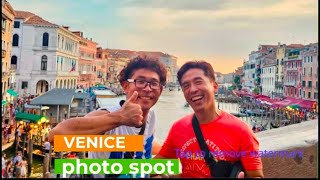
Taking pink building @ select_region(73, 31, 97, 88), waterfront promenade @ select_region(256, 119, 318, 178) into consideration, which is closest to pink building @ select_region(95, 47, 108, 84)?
pink building @ select_region(73, 31, 97, 88)

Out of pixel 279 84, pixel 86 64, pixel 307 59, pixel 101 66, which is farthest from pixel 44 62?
pixel 279 84

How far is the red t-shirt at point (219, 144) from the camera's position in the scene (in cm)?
119

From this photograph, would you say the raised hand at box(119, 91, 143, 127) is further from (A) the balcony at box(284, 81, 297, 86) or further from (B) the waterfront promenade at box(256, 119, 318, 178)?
(A) the balcony at box(284, 81, 297, 86)

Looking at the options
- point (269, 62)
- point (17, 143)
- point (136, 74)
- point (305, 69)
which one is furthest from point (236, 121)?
point (269, 62)

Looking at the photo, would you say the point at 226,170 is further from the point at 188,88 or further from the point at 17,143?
the point at 17,143

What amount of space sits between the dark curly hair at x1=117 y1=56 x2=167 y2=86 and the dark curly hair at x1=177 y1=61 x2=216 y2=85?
2.6 inches

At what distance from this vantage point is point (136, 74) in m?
1.28

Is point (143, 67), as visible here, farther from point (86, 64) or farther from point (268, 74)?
point (268, 74)

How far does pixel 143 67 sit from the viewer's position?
1290 millimetres

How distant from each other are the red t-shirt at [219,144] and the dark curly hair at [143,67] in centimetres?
21

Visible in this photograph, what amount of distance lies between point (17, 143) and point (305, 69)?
14.7m

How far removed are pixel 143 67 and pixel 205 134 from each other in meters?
0.35

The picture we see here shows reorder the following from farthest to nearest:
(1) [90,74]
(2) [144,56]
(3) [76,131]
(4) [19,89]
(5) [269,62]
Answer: (5) [269,62], (1) [90,74], (4) [19,89], (2) [144,56], (3) [76,131]

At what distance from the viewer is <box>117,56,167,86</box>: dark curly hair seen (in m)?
1.29
